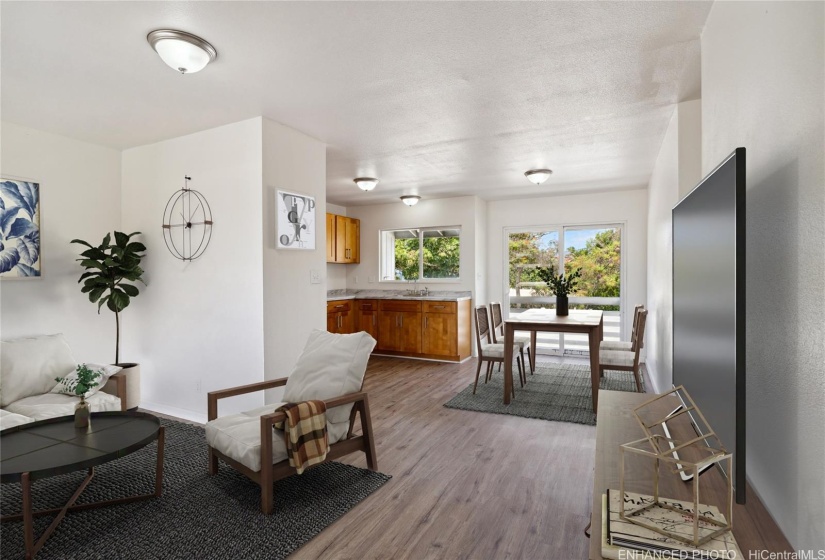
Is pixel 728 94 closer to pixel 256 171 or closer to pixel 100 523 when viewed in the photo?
pixel 256 171

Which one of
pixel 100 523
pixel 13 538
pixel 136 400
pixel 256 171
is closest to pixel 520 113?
pixel 256 171

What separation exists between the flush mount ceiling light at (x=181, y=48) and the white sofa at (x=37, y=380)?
241 centimetres

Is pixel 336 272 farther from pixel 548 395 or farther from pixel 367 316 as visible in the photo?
pixel 548 395

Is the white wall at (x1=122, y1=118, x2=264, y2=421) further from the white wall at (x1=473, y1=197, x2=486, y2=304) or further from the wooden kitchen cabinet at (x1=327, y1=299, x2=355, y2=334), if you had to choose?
the white wall at (x1=473, y1=197, x2=486, y2=304)

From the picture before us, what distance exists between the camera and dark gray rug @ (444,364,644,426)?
4.07m

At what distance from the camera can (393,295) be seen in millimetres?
7297

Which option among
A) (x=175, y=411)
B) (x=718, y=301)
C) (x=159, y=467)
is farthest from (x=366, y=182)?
(x=718, y=301)

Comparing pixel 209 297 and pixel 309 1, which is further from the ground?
pixel 309 1

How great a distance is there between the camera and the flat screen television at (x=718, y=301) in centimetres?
100

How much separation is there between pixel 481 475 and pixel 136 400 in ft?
10.7

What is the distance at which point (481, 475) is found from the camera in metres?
2.81

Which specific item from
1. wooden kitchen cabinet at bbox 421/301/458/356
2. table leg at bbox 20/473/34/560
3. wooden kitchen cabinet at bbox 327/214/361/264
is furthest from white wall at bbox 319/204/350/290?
table leg at bbox 20/473/34/560

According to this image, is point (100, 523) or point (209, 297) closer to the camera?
point (100, 523)

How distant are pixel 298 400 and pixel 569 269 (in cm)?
537
